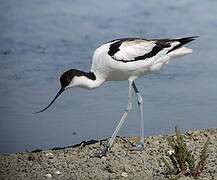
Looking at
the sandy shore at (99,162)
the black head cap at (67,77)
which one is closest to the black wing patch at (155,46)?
the black head cap at (67,77)

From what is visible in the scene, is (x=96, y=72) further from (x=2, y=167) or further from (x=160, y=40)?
(x=2, y=167)

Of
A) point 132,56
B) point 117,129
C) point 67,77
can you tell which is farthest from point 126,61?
point 117,129

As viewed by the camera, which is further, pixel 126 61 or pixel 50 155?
pixel 50 155

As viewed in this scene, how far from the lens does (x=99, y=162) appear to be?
9.07 metres

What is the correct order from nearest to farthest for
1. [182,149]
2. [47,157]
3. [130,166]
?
[182,149] → [130,166] → [47,157]

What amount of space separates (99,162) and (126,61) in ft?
6.16

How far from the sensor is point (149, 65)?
31.8 feet

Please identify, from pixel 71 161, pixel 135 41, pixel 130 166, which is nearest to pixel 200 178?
pixel 130 166

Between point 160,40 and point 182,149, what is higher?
point 160,40

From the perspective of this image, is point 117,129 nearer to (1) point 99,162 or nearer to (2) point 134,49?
(1) point 99,162

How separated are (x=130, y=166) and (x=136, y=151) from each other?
82 cm

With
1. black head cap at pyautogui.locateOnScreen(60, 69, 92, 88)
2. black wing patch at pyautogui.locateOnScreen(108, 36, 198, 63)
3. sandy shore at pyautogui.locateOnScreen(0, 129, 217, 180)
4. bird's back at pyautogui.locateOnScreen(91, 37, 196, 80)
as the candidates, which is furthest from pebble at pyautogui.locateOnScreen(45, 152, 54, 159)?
black wing patch at pyautogui.locateOnScreen(108, 36, 198, 63)

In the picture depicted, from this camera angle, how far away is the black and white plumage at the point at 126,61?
9.50 metres

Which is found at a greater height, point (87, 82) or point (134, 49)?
point (134, 49)
